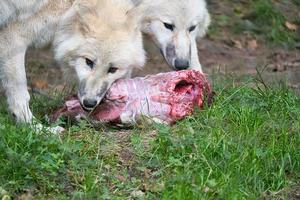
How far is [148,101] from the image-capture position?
18.1 feet

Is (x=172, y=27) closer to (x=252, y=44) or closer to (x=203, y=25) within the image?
(x=203, y=25)

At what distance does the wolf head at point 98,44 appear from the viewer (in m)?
5.52

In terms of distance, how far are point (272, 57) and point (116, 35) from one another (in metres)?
4.67

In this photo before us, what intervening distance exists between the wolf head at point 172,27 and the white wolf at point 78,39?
2.02ft

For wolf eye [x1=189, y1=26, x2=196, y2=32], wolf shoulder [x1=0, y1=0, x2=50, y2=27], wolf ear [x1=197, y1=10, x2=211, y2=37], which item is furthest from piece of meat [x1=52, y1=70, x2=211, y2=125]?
wolf ear [x1=197, y1=10, x2=211, y2=37]

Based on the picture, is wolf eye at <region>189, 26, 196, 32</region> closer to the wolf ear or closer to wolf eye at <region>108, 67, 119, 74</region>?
the wolf ear

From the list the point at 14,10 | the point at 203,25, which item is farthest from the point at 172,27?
the point at 14,10

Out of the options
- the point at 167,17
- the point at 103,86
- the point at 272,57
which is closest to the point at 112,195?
the point at 103,86

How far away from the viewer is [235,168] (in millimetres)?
4758

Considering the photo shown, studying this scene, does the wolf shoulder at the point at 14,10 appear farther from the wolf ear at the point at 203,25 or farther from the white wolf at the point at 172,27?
the wolf ear at the point at 203,25

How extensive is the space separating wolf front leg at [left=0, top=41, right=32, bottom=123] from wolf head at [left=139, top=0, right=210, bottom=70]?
122cm

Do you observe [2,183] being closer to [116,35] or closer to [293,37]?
[116,35]

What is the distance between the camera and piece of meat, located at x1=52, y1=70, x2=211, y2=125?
17.9ft

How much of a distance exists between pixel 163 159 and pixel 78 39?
130 cm
